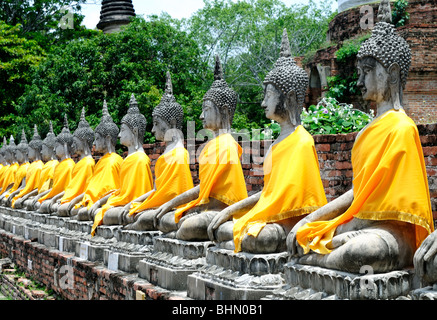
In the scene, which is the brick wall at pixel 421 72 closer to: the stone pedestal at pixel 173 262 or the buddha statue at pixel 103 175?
the buddha statue at pixel 103 175

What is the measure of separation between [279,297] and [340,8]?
13.1 m

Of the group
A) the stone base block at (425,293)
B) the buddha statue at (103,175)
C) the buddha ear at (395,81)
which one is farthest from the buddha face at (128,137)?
the stone base block at (425,293)

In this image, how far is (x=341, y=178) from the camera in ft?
21.9

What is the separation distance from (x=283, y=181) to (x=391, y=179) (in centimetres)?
112

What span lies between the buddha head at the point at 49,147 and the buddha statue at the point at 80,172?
2.59 metres

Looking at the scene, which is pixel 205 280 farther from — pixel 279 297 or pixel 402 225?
pixel 402 225

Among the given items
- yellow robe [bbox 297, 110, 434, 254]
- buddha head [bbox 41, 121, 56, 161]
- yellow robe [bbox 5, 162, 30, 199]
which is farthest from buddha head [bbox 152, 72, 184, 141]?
yellow robe [bbox 5, 162, 30, 199]

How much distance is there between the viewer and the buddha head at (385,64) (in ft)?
14.1

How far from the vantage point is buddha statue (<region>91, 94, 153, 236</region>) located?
8.02 metres

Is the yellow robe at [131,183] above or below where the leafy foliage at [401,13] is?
below

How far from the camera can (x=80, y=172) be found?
10234mm
